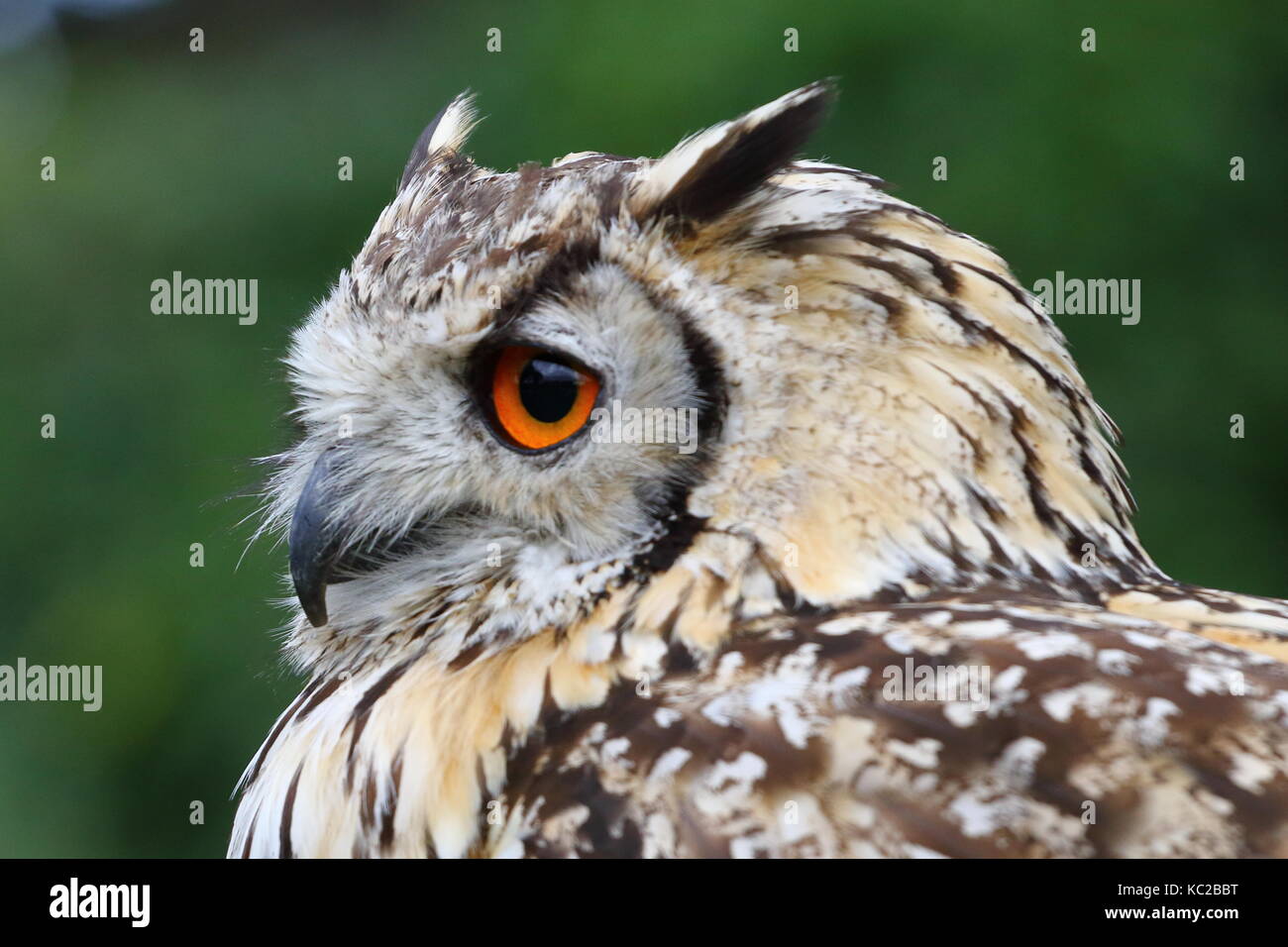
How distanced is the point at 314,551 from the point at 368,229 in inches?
102

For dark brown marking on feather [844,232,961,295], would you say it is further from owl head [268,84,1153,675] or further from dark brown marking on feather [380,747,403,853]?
dark brown marking on feather [380,747,403,853]

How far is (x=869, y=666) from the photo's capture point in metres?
1.50

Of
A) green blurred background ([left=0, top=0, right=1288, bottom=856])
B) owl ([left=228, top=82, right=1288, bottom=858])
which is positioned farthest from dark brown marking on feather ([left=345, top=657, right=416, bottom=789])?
green blurred background ([left=0, top=0, right=1288, bottom=856])

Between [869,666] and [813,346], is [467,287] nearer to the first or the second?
[813,346]

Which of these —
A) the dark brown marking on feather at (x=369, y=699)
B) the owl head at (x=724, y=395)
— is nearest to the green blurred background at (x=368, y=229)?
the dark brown marking on feather at (x=369, y=699)

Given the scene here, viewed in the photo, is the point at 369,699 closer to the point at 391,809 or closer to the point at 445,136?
the point at 391,809

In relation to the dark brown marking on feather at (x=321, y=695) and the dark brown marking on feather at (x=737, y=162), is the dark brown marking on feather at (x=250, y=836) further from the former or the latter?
the dark brown marking on feather at (x=737, y=162)

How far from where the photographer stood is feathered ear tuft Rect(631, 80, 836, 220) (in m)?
1.72

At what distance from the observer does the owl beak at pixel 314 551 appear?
6.32 ft

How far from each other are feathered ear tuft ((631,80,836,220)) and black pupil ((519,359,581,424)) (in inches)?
9.4

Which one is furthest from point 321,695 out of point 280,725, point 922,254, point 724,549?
point 922,254

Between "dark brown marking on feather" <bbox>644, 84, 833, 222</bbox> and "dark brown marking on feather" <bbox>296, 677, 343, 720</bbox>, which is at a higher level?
"dark brown marking on feather" <bbox>644, 84, 833, 222</bbox>

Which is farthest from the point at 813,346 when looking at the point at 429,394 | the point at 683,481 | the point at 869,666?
the point at 429,394
